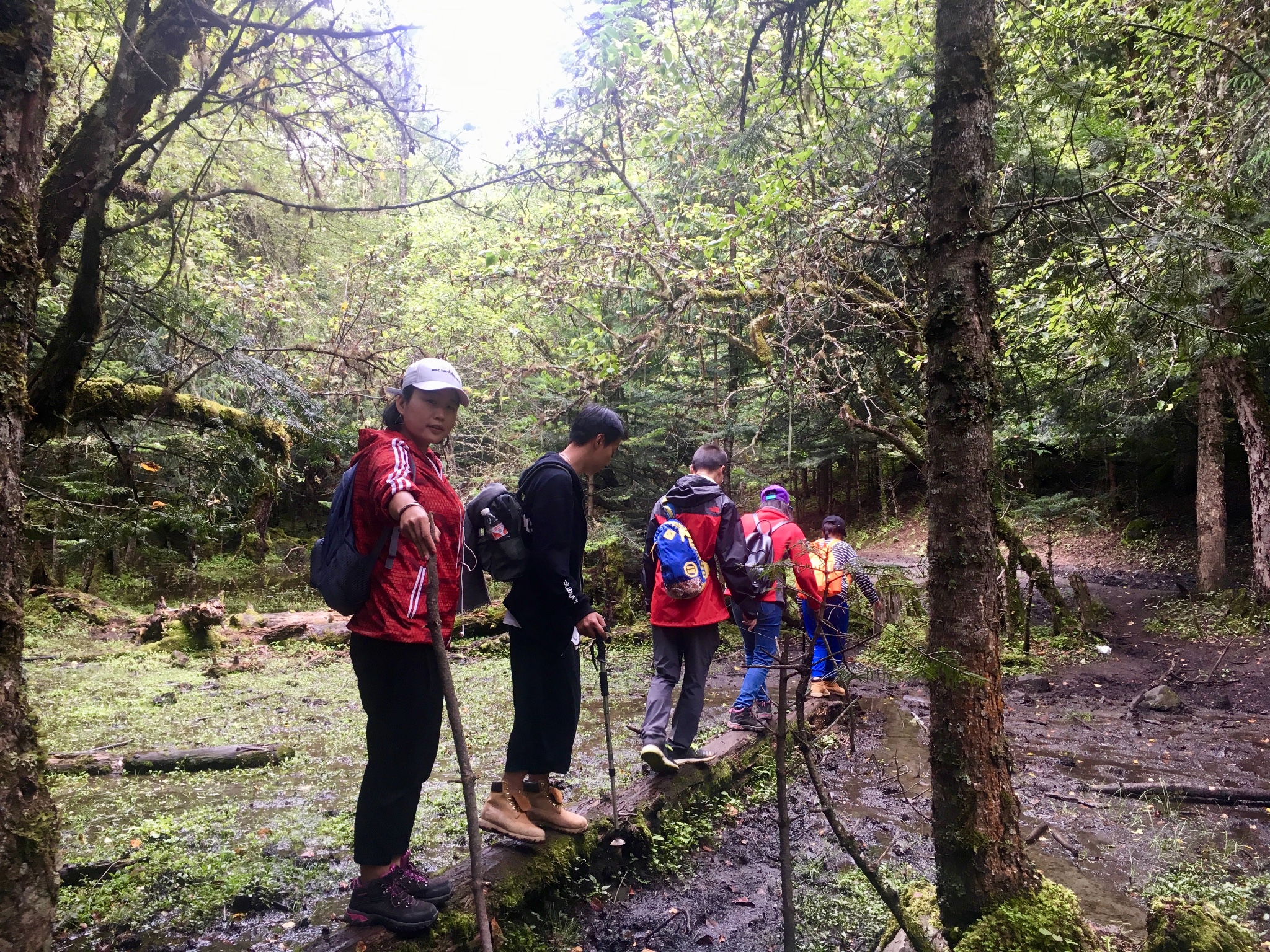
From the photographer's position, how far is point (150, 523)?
5.62 metres

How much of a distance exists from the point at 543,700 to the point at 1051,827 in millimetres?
3467

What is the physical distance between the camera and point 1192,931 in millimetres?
2572

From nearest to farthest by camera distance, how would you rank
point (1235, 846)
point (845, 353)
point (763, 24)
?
point (763, 24) < point (1235, 846) < point (845, 353)

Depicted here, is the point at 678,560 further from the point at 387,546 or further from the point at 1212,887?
the point at 1212,887

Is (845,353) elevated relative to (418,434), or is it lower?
elevated

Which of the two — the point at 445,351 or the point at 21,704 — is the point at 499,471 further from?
the point at 21,704

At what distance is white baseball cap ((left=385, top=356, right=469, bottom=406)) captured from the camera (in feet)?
→ 10.3

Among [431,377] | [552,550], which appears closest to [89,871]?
[552,550]

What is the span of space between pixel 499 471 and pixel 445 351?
415 centimetres

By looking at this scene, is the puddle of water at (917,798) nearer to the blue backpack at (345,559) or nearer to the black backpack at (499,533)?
the black backpack at (499,533)

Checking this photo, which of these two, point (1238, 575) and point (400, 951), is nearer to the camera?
point (400, 951)

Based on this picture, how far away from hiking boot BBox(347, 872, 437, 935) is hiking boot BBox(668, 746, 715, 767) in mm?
2346

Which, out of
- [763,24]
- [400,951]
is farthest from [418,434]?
[763,24]

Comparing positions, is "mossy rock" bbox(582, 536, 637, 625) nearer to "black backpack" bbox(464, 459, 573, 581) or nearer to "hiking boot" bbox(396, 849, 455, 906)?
"black backpack" bbox(464, 459, 573, 581)
